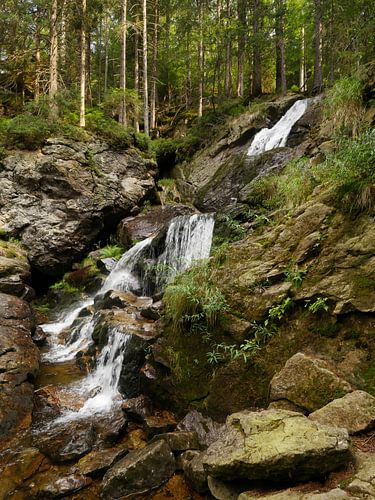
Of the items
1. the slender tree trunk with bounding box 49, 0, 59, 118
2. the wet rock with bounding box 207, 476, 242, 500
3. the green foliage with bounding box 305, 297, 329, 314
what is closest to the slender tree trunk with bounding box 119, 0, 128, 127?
the slender tree trunk with bounding box 49, 0, 59, 118

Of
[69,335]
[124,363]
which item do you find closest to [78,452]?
[124,363]

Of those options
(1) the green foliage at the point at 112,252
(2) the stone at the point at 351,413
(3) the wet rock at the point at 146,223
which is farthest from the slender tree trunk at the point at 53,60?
(2) the stone at the point at 351,413

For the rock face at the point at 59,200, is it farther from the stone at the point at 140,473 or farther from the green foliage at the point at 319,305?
the green foliage at the point at 319,305

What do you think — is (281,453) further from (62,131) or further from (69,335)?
(62,131)

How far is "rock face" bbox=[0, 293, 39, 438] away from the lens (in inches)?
236

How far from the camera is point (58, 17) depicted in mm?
16625

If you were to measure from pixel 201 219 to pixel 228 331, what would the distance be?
21.6 ft

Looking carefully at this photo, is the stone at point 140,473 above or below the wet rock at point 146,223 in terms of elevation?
below

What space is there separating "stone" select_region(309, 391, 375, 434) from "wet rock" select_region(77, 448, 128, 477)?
290 cm

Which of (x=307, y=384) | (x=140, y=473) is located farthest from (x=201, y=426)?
(x=307, y=384)

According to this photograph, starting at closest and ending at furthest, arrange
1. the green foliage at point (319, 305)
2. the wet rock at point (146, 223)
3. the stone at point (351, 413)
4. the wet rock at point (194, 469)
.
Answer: the stone at point (351, 413) → the wet rock at point (194, 469) → the green foliage at point (319, 305) → the wet rock at point (146, 223)

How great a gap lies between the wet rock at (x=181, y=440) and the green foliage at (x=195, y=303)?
1.53 metres

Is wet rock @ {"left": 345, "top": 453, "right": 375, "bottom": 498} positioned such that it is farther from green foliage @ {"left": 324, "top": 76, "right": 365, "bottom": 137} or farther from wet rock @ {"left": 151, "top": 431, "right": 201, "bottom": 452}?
green foliage @ {"left": 324, "top": 76, "right": 365, "bottom": 137}

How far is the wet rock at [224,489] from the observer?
127 inches
